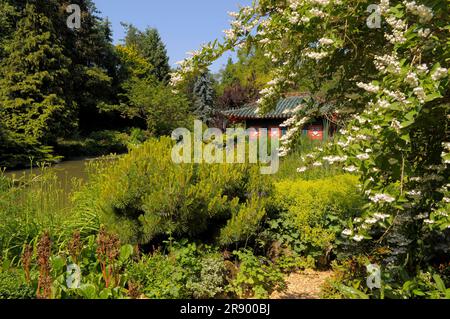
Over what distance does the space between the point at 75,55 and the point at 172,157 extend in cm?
3091

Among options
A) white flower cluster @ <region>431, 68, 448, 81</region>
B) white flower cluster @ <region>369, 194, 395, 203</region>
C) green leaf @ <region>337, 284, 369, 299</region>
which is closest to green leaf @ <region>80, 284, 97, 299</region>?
green leaf @ <region>337, 284, 369, 299</region>

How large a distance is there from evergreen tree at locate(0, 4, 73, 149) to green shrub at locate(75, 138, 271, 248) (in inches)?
812

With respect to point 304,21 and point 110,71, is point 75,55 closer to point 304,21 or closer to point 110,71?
point 110,71

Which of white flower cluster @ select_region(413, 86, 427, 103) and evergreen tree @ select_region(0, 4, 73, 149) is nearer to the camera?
white flower cluster @ select_region(413, 86, 427, 103)

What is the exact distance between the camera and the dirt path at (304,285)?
11.6 feet

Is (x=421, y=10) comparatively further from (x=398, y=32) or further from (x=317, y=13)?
(x=317, y=13)

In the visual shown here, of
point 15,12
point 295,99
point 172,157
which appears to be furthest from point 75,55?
point 172,157

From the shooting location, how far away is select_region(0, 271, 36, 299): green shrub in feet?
9.23

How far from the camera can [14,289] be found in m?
2.86

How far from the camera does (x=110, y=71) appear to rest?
1403 inches

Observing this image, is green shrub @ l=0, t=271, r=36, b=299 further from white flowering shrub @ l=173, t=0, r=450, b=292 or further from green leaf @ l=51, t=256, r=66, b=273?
white flowering shrub @ l=173, t=0, r=450, b=292

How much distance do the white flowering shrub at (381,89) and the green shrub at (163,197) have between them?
1.09 m

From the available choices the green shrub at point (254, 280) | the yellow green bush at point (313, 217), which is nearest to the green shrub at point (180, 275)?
the green shrub at point (254, 280)

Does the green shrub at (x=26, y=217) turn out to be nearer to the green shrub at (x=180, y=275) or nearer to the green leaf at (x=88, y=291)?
the green shrub at (x=180, y=275)
